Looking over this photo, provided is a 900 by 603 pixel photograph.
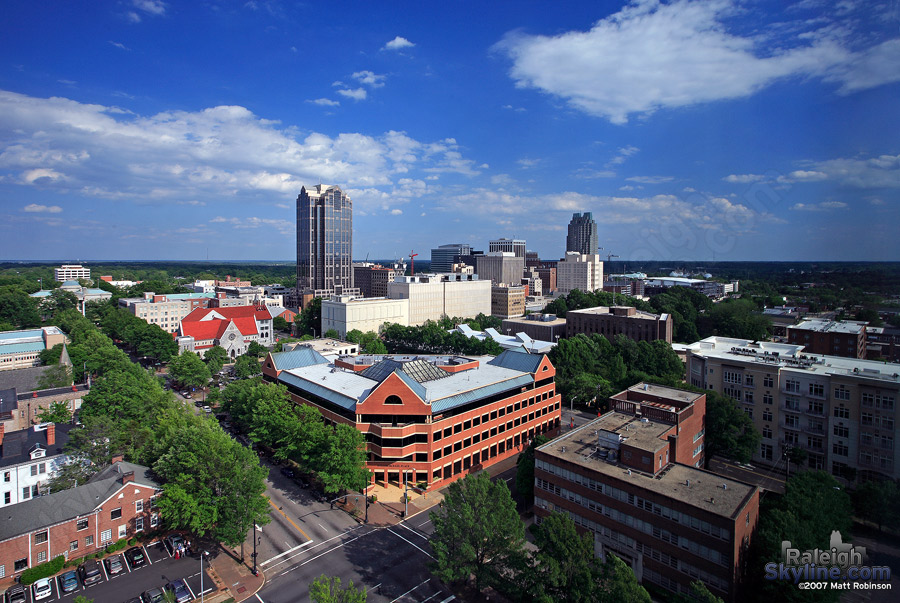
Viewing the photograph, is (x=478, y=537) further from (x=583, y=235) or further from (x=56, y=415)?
(x=583, y=235)

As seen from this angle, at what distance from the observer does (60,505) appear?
29.0m

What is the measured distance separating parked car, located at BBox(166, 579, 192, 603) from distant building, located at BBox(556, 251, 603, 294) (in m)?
143

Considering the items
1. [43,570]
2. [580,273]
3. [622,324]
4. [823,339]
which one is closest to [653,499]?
[43,570]

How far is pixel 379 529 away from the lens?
31906mm

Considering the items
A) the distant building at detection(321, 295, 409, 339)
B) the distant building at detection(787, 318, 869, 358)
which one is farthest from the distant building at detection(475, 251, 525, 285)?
the distant building at detection(787, 318, 869, 358)

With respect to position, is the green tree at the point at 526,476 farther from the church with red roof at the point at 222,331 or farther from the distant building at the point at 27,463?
the church with red roof at the point at 222,331

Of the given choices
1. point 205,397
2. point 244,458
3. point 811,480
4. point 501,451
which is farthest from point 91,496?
point 811,480

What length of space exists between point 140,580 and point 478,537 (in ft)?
63.4

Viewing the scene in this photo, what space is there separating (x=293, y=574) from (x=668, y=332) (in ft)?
246

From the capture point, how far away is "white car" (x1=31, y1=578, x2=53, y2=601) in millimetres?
25500

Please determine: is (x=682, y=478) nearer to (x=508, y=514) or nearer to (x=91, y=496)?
(x=508, y=514)

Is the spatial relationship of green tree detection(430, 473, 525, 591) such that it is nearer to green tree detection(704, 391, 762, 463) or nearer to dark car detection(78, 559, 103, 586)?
dark car detection(78, 559, 103, 586)

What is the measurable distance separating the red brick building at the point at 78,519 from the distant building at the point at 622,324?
71823 mm

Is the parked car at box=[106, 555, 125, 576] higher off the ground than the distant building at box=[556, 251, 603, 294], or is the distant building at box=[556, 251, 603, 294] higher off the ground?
the distant building at box=[556, 251, 603, 294]
